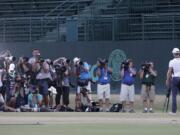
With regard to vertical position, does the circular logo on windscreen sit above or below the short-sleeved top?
above

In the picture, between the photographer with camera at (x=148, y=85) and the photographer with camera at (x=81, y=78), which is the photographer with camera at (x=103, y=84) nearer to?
the photographer with camera at (x=81, y=78)

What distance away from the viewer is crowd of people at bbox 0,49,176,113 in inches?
939

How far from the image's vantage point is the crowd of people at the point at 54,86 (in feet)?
78.3

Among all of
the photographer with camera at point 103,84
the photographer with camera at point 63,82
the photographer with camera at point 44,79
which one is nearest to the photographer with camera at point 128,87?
the photographer with camera at point 103,84

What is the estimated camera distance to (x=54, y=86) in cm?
2495

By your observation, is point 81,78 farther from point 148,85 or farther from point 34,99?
point 148,85

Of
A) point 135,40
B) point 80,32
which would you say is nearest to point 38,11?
point 80,32

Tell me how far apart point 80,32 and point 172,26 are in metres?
4.84

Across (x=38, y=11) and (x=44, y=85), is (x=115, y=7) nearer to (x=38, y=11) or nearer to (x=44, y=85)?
(x=38, y=11)

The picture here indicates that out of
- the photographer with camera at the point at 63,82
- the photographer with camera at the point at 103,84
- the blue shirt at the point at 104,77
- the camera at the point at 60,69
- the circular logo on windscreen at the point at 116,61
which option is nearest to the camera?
the photographer with camera at the point at 103,84

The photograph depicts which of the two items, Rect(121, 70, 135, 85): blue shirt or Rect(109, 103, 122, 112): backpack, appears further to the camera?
Rect(121, 70, 135, 85): blue shirt

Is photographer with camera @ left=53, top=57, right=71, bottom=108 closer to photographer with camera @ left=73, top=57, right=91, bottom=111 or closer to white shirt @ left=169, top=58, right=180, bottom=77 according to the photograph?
photographer with camera @ left=73, top=57, right=91, bottom=111

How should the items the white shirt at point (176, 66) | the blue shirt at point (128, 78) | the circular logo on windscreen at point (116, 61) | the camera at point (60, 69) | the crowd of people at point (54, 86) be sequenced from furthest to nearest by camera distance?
the circular logo on windscreen at point (116, 61) → the camera at point (60, 69) → the blue shirt at point (128, 78) → the crowd of people at point (54, 86) → the white shirt at point (176, 66)

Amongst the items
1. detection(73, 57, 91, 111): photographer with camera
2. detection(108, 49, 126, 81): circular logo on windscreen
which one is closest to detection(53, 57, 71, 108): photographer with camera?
detection(73, 57, 91, 111): photographer with camera
